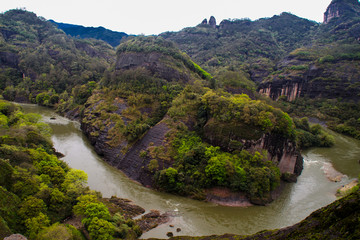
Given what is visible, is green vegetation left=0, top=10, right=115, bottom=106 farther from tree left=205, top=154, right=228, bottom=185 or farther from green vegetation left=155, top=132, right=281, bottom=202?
tree left=205, top=154, right=228, bottom=185

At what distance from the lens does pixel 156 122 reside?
3844cm

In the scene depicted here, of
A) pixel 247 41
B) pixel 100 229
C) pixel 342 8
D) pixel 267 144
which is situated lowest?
pixel 100 229

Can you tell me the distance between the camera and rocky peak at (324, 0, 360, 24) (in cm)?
12332

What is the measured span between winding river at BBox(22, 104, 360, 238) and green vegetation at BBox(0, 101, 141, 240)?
427cm

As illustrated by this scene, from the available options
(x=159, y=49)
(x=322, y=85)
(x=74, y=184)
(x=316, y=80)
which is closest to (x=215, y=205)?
(x=74, y=184)

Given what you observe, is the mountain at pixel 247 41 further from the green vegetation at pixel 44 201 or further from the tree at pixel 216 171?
the green vegetation at pixel 44 201

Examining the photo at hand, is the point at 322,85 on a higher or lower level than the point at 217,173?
higher

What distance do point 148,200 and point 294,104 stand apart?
62.0 metres

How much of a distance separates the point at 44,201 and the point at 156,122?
2233cm

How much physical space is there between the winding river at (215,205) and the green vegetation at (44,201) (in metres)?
4.27

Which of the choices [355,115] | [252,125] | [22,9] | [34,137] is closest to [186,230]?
[252,125]

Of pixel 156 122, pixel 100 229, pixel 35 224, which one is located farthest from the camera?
pixel 156 122

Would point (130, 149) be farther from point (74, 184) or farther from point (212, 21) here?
point (212, 21)

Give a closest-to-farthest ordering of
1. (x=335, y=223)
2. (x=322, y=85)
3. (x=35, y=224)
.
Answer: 1. (x=335, y=223)
2. (x=35, y=224)
3. (x=322, y=85)
